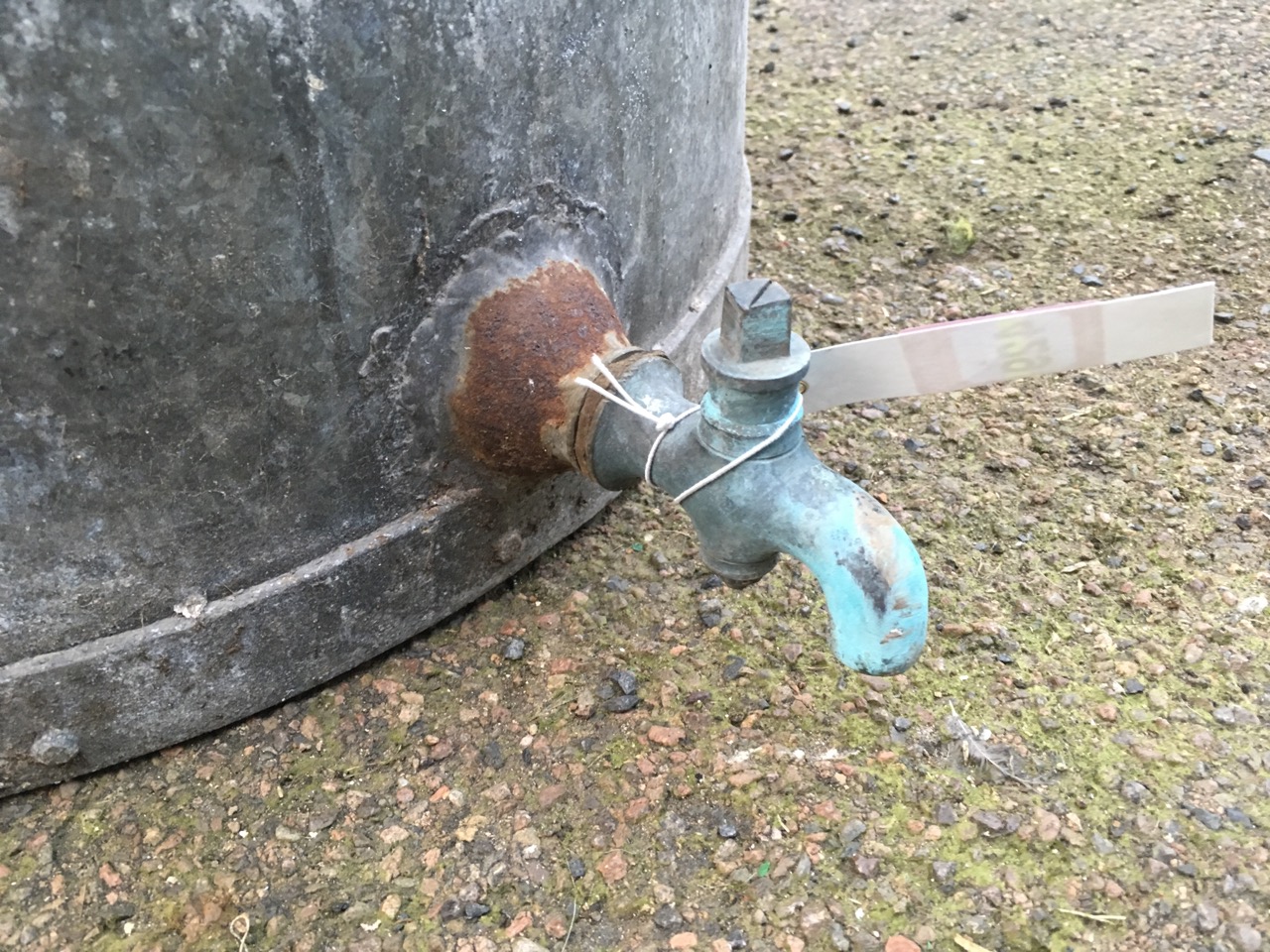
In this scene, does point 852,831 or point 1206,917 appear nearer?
point 1206,917

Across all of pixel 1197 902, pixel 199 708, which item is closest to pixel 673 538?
pixel 199 708

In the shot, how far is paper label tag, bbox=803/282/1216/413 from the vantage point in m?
1.47

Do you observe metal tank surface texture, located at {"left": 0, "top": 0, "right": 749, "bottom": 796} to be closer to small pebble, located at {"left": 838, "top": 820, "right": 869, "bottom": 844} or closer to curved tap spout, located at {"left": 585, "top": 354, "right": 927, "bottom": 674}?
curved tap spout, located at {"left": 585, "top": 354, "right": 927, "bottom": 674}

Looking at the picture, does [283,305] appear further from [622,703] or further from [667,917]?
[667,917]

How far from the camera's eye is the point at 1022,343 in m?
1.49

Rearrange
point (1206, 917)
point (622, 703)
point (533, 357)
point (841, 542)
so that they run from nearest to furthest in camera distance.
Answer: point (841, 542) → point (1206, 917) → point (533, 357) → point (622, 703)

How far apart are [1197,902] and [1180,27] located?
11.7 ft

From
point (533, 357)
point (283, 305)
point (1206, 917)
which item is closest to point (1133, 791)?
point (1206, 917)

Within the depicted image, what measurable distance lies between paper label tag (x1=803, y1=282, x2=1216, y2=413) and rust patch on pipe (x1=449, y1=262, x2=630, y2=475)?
0.33 m

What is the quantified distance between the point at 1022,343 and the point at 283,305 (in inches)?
37.3

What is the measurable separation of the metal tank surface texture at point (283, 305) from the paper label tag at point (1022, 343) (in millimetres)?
360

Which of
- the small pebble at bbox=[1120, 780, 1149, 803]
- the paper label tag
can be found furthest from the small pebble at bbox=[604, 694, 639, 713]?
the small pebble at bbox=[1120, 780, 1149, 803]

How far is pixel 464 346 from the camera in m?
1.54

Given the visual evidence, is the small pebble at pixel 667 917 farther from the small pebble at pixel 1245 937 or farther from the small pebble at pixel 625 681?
the small pebble at pixel 1245 937
